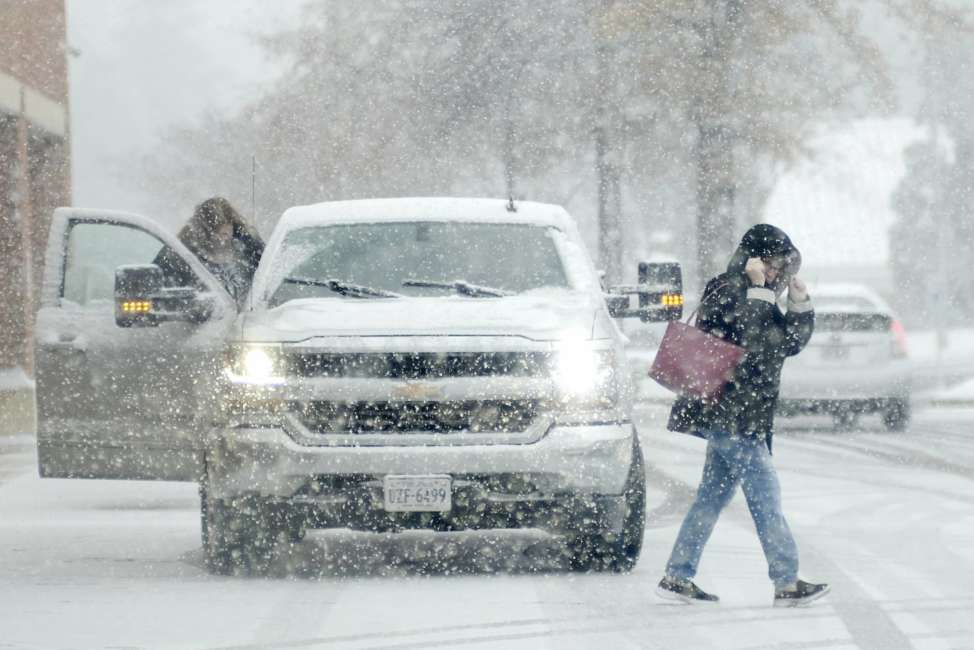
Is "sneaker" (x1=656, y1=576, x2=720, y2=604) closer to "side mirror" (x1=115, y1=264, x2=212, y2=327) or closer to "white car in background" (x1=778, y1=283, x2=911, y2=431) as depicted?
"side mirror" (x1=115, y1=264, x2=212, y2=327)

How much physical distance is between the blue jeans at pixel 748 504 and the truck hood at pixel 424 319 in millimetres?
1026

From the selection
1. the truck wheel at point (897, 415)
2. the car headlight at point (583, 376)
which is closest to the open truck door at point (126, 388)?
the car headlight at point (583, 376)

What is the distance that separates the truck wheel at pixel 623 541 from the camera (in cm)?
930

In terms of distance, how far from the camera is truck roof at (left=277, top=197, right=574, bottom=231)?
417 inches

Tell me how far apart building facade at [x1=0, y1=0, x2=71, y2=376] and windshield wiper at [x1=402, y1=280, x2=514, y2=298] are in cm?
1650

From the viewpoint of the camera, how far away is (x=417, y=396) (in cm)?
905

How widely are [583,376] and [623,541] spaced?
83cm

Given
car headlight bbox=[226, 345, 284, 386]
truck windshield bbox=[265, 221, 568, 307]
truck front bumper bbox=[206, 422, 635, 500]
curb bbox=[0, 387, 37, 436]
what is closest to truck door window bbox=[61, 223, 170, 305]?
truck windshield bbox=[265, 221, 568, 307]

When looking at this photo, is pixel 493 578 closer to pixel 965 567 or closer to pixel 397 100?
pixel 965 567

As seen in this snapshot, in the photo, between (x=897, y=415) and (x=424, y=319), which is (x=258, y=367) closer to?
(x=424, y=319)

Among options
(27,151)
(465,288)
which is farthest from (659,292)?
(27,151)

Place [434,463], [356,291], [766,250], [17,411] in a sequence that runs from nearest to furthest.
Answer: [766,250]
[434,463]
[356,291]
[17,411]

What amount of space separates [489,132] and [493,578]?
1275 inches

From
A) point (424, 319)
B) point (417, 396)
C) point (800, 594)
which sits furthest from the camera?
point (424, 319)
